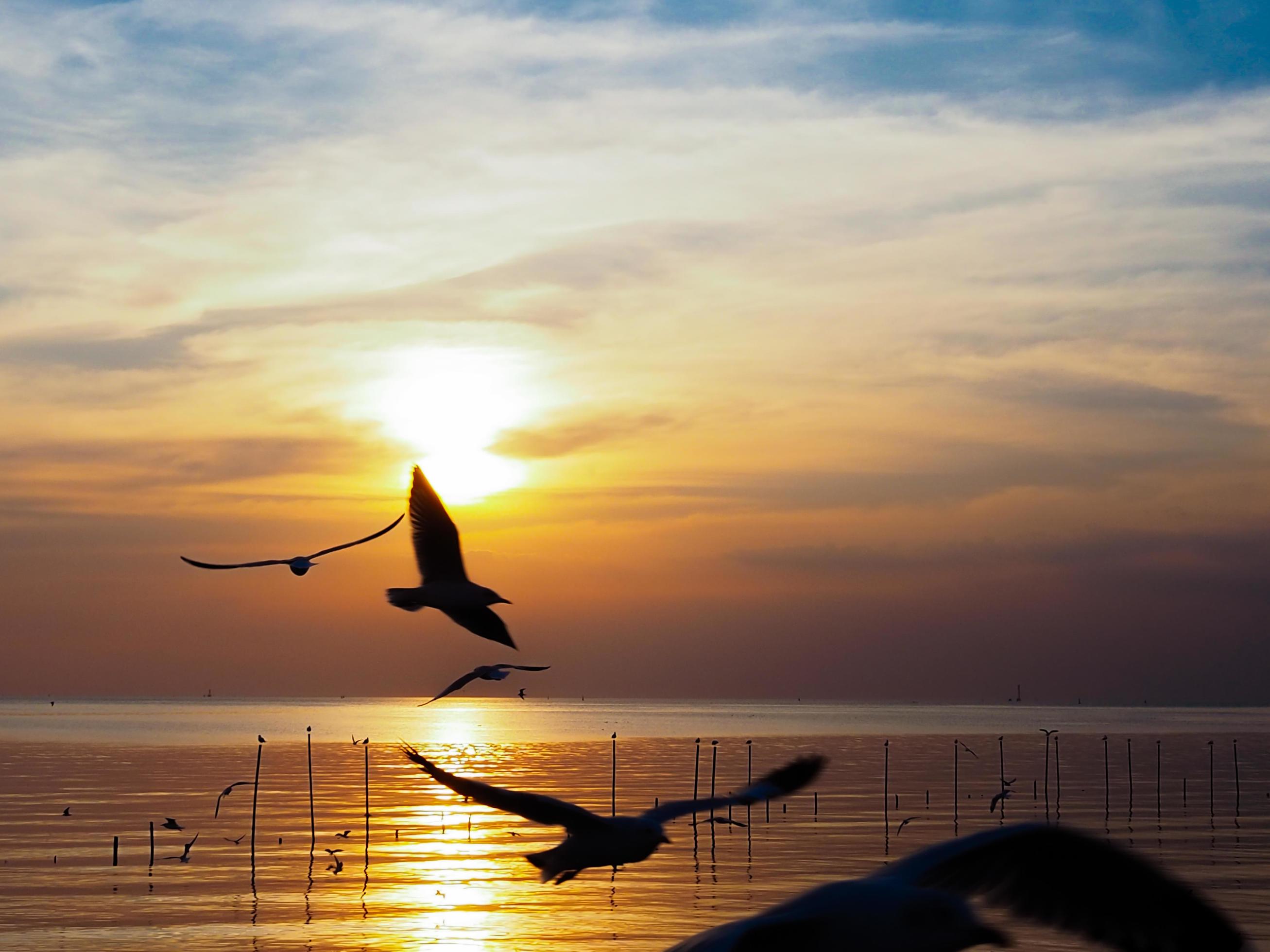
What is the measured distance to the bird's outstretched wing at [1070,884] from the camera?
7887 mm

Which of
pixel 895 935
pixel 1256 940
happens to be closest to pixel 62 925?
pixel 1256 940

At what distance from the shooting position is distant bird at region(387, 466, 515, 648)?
455 inches

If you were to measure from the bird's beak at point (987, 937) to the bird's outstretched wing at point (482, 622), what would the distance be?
17.0ft

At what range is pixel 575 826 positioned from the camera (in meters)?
8.59

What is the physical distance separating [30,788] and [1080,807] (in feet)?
268

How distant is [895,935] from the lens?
738cm

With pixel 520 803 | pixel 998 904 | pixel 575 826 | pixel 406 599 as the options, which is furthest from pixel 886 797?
pixel 520 803

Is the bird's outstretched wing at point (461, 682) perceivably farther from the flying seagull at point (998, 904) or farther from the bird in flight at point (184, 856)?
the bird in flight at point (184, 856)

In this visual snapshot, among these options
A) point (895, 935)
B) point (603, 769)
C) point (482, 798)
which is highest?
point (482, 798)

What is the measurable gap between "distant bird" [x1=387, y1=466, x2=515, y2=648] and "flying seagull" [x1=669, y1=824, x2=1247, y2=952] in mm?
4399

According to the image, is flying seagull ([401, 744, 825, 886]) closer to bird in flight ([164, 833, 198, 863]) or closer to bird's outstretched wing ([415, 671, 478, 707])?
bird's outstretched wing ([415, 671, 478, 707])

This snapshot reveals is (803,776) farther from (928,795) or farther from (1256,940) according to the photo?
(928,795)

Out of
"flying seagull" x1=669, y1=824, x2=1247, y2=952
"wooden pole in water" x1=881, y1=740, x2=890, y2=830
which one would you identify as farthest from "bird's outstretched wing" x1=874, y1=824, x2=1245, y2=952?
"wooden pole in water" x1=881, y1=740, x2=890, y2=830

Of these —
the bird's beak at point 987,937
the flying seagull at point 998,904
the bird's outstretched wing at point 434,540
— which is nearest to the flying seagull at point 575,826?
the flying seagull at point 998,904
